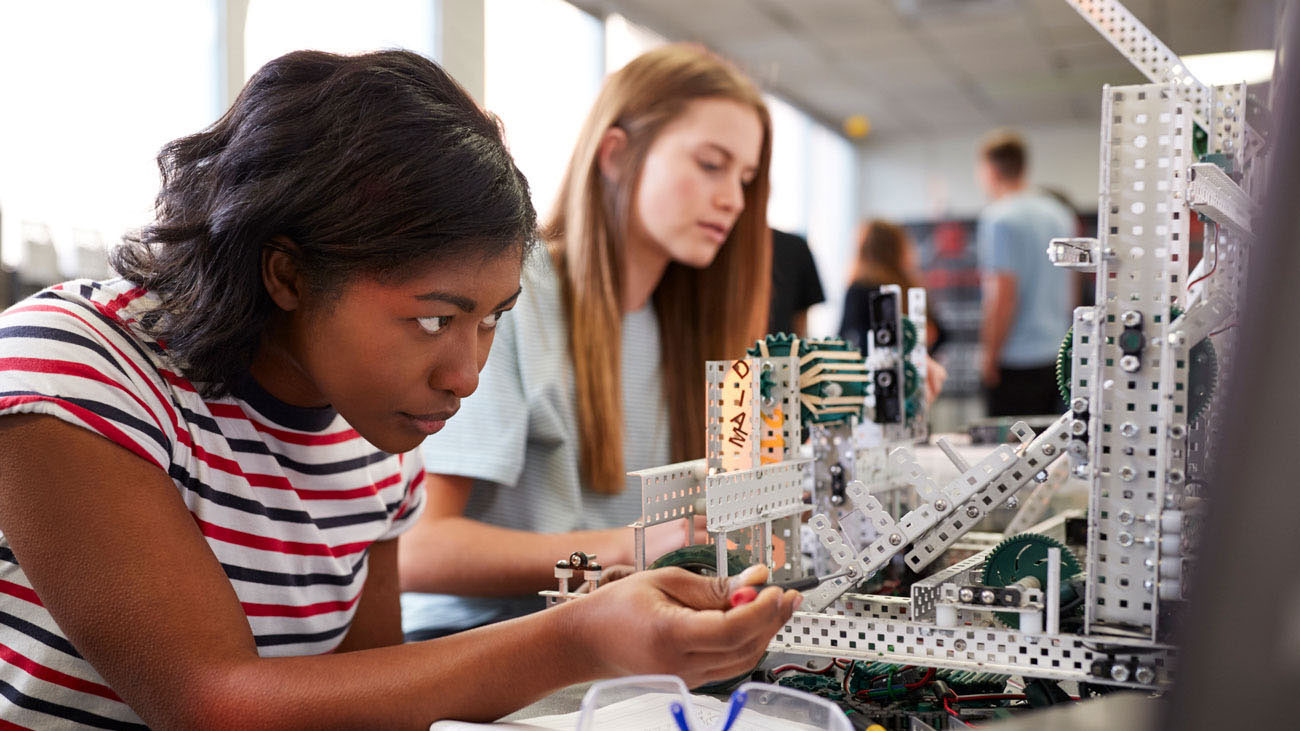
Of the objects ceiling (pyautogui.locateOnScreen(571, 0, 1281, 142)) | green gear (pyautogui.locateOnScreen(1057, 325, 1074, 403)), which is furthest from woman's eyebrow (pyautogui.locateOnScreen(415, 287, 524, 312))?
ceiling (pyautogui.locateOnScreen(571, 0, 1281, 142))

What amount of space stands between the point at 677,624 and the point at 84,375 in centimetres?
51

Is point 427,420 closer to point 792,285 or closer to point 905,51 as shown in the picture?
point 792,285

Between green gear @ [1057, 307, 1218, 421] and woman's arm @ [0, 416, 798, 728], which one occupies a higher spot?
green gear @ [1057, 307, 1218, 421]

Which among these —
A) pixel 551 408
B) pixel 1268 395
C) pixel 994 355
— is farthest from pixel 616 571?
pixel 994 355

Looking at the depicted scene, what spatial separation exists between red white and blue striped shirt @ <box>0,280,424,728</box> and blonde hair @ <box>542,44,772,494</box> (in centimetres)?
46

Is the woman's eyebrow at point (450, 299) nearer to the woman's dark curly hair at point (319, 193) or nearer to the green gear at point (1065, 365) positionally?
the woman's dark curly hair at point (319, 193)

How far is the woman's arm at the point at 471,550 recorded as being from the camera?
4.59ft

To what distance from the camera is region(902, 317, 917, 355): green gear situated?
1514 mm

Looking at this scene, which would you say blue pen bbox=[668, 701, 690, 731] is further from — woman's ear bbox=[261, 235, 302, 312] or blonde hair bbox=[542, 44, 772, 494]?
blonde hair bbox=[542, 44, 772, 494]

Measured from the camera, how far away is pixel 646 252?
5.59ft

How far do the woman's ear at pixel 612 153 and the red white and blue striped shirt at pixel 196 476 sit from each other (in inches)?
26.5

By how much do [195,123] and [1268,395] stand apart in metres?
3.19

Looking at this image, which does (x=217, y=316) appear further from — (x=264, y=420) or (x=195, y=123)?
(x=195, y=123)

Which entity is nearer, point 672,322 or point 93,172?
point 672,322
